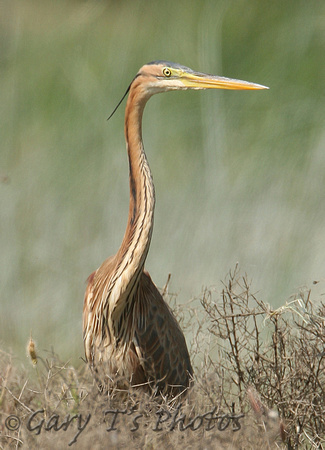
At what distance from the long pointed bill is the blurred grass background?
3.73 ft

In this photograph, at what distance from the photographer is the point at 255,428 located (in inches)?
73.2

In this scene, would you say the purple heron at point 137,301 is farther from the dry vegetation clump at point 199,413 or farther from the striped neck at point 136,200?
the dry vegetation clump at point 199,413

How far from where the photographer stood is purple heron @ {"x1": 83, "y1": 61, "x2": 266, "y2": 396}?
2070mm

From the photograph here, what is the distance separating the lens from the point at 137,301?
7.55 feet

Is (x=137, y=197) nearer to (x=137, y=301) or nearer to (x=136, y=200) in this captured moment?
(x=136, y=200)

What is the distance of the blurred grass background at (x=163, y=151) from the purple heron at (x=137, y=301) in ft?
2.89

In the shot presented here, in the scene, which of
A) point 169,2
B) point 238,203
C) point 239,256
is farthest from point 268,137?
point 169,2

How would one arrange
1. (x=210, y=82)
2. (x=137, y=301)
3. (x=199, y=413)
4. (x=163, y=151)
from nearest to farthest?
(x=199, y=413), (x=210, y=82), (x=137, y=301), (x=163, y=151)

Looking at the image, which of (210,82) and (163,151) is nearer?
(210,82)

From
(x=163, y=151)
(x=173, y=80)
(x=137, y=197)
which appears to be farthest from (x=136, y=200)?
(x=163, y=151)

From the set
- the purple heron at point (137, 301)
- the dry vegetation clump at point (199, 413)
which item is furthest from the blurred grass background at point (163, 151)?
the dry vegetation clump at point (199, 413)

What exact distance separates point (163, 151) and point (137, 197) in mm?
1379

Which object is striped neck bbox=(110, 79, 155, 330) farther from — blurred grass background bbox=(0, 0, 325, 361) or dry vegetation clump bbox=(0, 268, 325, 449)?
blurred grass background bbox=(0, 0, 325, 361)

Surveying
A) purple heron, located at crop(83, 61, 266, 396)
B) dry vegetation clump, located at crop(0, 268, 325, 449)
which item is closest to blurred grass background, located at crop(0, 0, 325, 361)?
purple heron, located at crop(83, 61, 266, 396)
